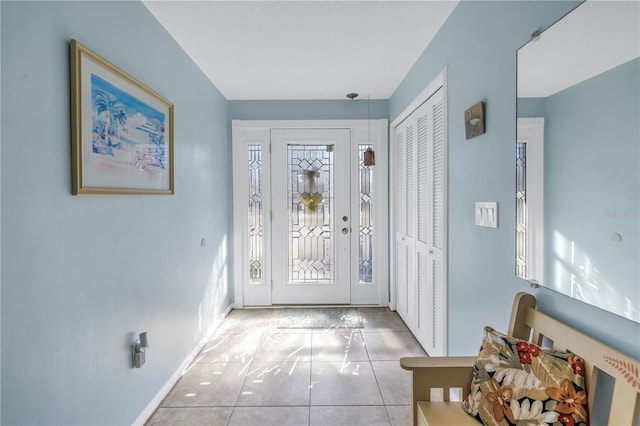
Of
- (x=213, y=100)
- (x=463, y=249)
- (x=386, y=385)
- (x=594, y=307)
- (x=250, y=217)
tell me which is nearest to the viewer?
(x=594, y=307)

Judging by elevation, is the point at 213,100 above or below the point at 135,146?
above

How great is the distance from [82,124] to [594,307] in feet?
6.47

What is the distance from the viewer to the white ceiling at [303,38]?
6.38 feet

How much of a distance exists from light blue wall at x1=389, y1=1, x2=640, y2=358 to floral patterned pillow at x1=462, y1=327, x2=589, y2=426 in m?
0.16

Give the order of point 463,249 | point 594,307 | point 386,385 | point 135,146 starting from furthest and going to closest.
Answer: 1. point 386,385
2. point 463,249
3. point 135,146
4. point 594,307

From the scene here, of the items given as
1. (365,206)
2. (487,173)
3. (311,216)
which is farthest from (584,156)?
(311,216)

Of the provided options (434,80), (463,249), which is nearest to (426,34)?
(434,80)

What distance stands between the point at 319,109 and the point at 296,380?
2.73 metres

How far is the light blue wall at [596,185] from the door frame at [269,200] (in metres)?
2.50

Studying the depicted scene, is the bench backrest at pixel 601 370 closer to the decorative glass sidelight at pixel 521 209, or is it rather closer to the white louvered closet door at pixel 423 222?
the decorative glass sidelight at pixel 521 209

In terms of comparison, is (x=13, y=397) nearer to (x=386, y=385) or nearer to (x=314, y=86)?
(x=386, y=385)

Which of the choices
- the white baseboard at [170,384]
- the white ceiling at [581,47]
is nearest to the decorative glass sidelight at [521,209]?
the white ceiling at [581,47]

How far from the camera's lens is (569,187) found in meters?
1.06

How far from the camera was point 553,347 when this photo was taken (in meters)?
1.13
